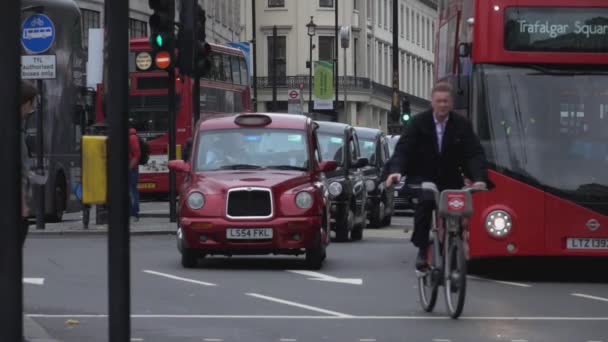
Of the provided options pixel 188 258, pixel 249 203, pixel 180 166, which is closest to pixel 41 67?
pixel 180 166

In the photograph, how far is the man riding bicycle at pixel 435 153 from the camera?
1412 centimetres

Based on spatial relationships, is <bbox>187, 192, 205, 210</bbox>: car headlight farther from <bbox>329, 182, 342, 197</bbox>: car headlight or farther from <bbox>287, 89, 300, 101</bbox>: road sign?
<bbox>287, 89, 300, 101</bbox>: road sign

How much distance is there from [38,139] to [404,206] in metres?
14.3

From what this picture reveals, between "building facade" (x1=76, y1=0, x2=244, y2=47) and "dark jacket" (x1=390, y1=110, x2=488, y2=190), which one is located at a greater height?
"building facade" (x1=76, y1=0, x2=244, y2=47)

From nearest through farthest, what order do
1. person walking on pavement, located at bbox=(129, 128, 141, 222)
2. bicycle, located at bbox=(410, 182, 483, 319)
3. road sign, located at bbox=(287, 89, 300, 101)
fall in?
bicycle, located at bbox=(410, 182, 483, 319) < person walking on pavement, located at bbox=(129, 128, 141, 222) < road sign, located at bbox=(287, 89, 300, 101)

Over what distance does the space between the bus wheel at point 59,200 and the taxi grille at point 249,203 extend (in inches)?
530

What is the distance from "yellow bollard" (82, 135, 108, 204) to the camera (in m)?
7.93

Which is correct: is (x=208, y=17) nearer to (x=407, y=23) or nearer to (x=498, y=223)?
(x=407, y=23)

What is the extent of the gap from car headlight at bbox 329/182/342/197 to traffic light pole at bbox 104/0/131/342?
17.1 metres

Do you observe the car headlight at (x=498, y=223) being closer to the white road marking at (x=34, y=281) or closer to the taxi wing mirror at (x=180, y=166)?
the taxi wing mirror at (x=180, y=166)

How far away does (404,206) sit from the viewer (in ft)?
131

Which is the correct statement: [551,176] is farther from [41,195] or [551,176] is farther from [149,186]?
[149,186]

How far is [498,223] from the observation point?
17.6 meters

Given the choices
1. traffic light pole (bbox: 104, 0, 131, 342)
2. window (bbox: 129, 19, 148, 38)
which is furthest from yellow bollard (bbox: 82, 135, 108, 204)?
window (bbox: 129, 19, 148, 38)
